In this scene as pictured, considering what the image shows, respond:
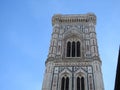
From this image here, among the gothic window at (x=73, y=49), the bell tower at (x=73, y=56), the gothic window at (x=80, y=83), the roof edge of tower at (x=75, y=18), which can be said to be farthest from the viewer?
the roof edge of tower at (x=75, y=18)

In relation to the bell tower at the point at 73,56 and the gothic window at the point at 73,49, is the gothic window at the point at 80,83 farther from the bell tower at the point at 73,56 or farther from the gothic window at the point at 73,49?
the gothic window at the point at 73,49

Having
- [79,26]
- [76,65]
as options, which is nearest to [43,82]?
[76,65]

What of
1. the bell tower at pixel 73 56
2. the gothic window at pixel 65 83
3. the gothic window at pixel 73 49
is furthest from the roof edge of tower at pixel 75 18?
the gothic window at pixel 65 83

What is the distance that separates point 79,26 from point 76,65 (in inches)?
303

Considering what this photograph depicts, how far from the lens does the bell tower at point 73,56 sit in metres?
23.5

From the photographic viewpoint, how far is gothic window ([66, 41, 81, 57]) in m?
27.5

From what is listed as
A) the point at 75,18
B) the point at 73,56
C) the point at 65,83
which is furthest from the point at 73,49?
the point at 65,83

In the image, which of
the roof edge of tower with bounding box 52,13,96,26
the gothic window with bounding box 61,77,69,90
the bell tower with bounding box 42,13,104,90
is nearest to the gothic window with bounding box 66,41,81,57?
the bell tower with bounding box 42,13,104,90

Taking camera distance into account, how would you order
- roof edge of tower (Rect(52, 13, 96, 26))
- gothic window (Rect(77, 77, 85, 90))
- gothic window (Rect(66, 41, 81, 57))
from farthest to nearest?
roof edge of tower (Rect(52, 13, 96, 26)) → gothic window (Rect(66, 41, 81, 57)) → gothic window (Rect(77, 77, 85, 90))

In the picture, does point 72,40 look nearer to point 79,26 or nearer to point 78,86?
point 79,26

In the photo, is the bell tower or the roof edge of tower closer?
the bell tower

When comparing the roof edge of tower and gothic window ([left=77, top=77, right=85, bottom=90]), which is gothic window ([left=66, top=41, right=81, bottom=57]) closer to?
gothic window ([left=77, top=77, right=85, bottom=90])

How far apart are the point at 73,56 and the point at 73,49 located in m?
1.39

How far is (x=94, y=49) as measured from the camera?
90.7ft
